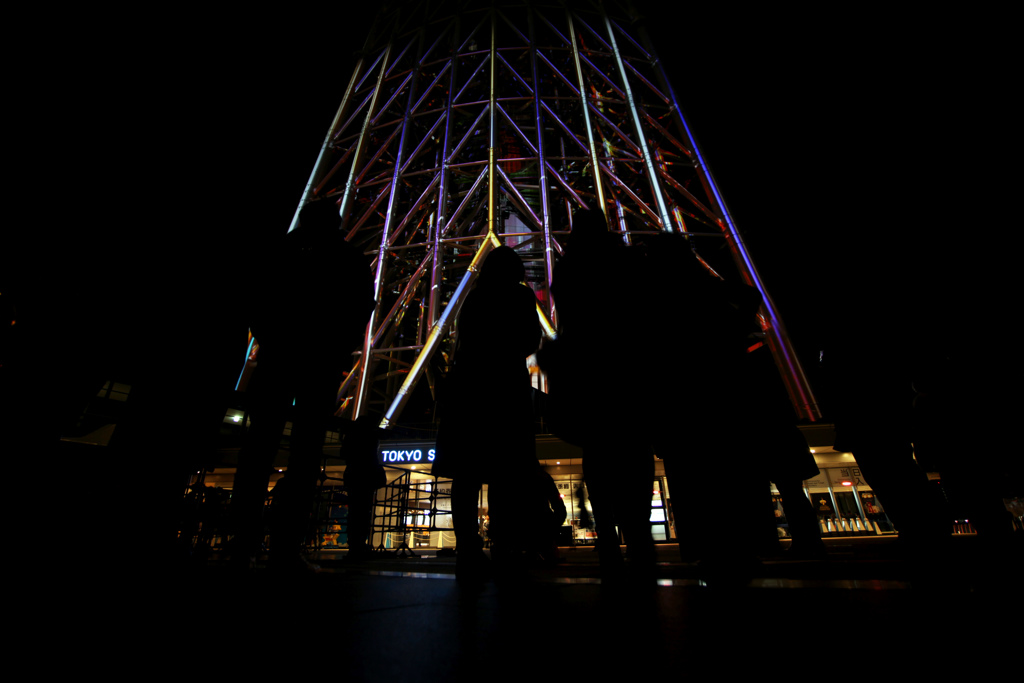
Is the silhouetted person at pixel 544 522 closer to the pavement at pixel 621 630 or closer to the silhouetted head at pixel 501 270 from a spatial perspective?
the silhouetted head at pixel 501 270

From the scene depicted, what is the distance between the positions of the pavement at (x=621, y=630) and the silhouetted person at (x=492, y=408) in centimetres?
81

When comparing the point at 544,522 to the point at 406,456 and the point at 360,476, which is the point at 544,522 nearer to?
the point at 360,476

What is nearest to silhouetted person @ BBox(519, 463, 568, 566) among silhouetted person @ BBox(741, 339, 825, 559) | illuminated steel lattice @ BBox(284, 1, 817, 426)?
silhouetted person @ BBox(741, 339, 825, 559)

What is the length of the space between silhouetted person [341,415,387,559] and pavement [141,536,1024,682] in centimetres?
275

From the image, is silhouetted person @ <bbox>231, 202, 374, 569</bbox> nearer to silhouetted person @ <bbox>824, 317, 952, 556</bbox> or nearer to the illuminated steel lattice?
silhouetted person @ <bbox>824, 317, 952, 556</bbox>

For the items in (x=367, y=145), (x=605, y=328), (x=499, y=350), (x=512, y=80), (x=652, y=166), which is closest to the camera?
(x=605, y=328)

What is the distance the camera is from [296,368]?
222 centimetres

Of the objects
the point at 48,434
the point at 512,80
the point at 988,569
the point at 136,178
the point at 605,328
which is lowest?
the point at 988,569

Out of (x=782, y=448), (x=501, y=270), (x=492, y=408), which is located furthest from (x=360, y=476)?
(x=782, y=448)

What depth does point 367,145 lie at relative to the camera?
14.4m

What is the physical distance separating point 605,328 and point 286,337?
159 cm

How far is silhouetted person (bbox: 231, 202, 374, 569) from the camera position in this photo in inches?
82.0

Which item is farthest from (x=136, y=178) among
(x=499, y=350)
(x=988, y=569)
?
(x=988, y=569)

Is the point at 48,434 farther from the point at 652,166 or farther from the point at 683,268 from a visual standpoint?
the point at 652,166
